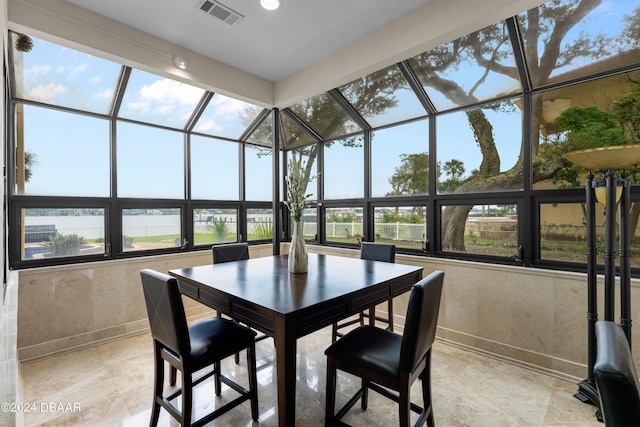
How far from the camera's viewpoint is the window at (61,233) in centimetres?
286

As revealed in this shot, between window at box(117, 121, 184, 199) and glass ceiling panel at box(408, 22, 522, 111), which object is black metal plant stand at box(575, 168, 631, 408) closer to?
glass ceiling panel at box(408, 22, 522, 111)

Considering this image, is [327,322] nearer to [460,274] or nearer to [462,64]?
[460,274]

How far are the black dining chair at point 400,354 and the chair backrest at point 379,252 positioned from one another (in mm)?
1173

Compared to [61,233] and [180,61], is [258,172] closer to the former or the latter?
[180,61]

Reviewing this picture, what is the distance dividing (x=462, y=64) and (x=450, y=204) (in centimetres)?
133

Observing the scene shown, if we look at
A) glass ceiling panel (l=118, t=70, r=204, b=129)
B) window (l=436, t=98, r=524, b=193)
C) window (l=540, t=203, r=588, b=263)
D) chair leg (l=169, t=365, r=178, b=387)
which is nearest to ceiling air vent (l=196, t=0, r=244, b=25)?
glass ceiling panel (l=118, t=70, r=204, b=129)

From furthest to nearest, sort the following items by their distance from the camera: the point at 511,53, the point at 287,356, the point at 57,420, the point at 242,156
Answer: the point at 242,156, the point at 511,53, the point at 57,420, the point at 287,356

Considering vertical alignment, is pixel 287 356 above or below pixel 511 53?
below

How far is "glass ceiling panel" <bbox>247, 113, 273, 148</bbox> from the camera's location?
4.32 metres

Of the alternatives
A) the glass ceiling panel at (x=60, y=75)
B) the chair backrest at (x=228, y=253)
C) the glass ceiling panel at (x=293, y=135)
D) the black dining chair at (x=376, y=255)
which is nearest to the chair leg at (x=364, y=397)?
the black dining chair at (x=376, y=255)

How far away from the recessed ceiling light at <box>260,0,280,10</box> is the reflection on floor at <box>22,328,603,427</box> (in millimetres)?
2954

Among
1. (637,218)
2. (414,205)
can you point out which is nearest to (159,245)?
(414,205)

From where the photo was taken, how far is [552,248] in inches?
104

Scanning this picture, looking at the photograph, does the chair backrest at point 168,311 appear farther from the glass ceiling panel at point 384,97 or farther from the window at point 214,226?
the glass ceiling panel at point 384,97
